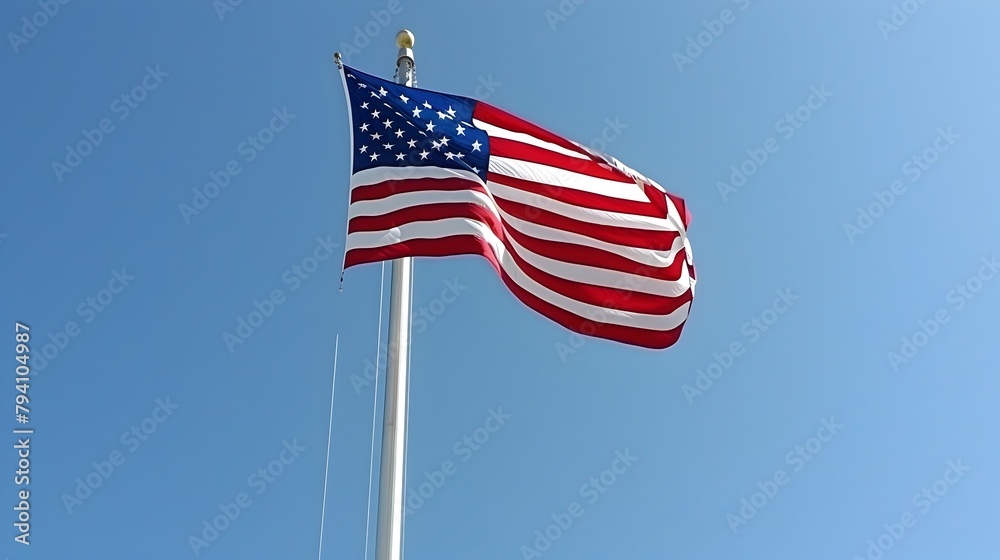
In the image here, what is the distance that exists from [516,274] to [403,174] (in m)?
1.82

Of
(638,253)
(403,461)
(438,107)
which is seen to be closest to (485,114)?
(438,107)

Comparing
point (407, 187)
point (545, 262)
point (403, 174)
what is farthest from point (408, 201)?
point (545, 262)

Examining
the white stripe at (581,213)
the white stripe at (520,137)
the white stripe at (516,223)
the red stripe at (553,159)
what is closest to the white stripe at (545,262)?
the white stripe at (516,223)

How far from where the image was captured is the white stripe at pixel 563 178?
12.6m

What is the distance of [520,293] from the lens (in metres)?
12.2

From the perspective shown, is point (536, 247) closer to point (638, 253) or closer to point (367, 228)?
point (638, 253)

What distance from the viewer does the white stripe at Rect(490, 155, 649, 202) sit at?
12609 mm

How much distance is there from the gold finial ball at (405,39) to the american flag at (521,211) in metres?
0.98

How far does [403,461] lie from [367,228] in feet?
8.63

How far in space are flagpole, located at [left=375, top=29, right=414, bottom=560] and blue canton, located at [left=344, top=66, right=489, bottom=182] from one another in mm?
1319

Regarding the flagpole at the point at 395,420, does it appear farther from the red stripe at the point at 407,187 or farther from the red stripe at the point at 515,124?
the red stripe at the point at 515,124

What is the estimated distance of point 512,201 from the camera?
12.6 metres

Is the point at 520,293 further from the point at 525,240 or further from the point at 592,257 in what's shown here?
the point at 592,257

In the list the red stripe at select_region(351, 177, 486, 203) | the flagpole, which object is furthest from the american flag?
the flagpole
